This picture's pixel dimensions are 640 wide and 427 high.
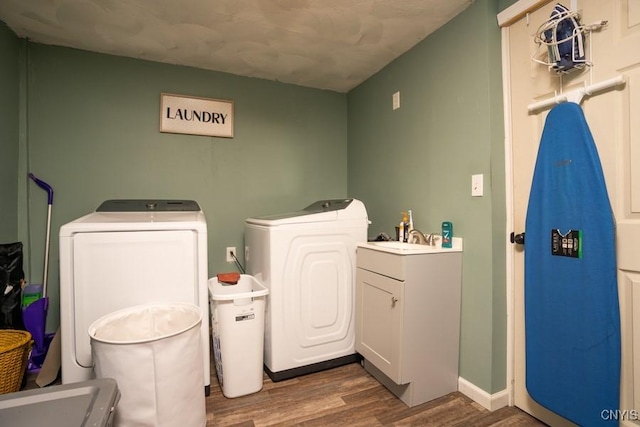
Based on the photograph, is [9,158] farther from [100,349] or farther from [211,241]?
[100,349]

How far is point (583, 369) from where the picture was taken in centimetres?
128

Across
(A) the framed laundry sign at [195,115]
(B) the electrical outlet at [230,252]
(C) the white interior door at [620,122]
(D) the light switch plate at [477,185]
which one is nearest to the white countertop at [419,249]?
(D) the light switch plate at [477,185]

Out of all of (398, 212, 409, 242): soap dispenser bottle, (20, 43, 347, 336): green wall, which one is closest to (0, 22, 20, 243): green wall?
(20, 43, 347, 336): green wall

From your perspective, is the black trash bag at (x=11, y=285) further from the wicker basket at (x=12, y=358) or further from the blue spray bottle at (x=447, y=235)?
the blue spray bottle at (x=447, y=235)

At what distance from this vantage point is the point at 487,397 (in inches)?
62.5

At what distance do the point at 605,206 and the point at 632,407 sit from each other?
0.81 m

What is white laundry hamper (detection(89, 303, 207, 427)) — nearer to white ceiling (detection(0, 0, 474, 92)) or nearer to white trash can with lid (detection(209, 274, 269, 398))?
white trash can with lid (detection(209, 274, 269, 398))

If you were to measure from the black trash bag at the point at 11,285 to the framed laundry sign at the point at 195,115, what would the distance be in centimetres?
122

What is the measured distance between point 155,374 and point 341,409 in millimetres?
973

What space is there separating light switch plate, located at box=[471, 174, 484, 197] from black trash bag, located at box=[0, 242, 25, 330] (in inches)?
109

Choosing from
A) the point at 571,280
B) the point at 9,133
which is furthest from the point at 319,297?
the point at 9,133

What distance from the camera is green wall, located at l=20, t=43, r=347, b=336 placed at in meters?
2.12

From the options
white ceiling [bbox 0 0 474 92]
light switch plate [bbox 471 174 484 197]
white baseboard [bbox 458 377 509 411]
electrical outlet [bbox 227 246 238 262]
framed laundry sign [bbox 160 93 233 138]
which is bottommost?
white baseboard [bbox 458 377 509 411]

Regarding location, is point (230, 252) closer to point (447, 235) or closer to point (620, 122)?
point (447, 235)
